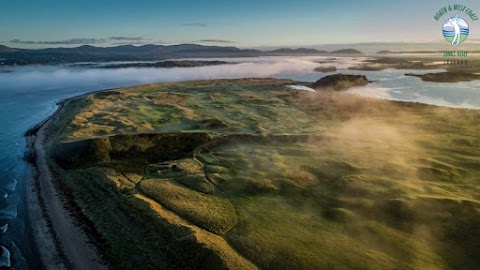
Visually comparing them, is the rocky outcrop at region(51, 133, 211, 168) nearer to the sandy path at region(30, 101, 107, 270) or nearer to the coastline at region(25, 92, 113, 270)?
the coastline at region(25, 92, 113, 270)

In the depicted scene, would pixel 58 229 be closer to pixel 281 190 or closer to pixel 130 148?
pixel 281 190

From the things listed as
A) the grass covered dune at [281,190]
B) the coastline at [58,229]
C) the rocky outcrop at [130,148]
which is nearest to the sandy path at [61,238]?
the coastline at [58,229]

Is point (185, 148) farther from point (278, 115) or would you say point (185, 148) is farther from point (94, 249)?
point (278, 115)

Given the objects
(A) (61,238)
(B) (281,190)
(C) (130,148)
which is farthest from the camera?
(C) (130,148)

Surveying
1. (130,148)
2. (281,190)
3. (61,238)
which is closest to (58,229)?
(61,238)

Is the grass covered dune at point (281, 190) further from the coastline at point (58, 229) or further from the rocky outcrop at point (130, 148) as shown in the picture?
the coastline at point (58, 229)

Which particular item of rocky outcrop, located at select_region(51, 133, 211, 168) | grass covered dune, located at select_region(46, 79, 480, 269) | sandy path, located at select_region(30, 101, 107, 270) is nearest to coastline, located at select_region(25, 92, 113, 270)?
sandy path, located at select_region(30, 101, 107, 270)
